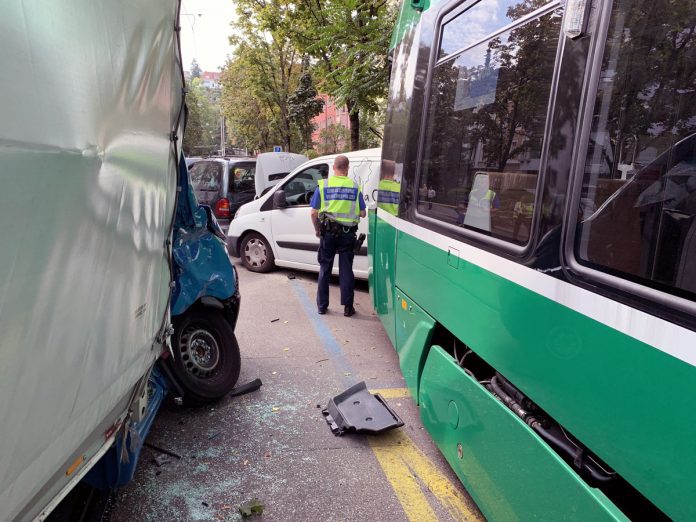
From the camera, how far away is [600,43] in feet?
5.78

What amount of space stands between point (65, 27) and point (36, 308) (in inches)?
31.9

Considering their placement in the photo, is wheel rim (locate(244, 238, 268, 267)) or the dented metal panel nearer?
the dented metal panel

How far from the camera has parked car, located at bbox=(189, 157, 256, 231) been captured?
9516mm

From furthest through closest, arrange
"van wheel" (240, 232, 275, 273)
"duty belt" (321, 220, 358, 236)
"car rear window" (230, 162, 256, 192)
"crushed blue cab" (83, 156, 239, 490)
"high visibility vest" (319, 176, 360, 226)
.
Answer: "car rear window" (230, 162, 256, 192)
"van wheel" (240, 232, 275, 273)
"duty belt" (321, 220, 358, 236)
"high visibility vest" (319, 176, 360, 226)
"crushed blue cab" (83, 156, 239, 490)

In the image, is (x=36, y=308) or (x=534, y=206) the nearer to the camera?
(x=36, y=308)

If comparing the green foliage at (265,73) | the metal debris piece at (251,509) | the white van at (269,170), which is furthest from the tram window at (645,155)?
the green foliage at (265,73)

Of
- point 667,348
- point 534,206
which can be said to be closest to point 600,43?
point 534,206

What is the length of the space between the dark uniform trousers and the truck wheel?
7.51 ft

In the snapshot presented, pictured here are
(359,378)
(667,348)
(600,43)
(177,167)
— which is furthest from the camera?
(359,378)

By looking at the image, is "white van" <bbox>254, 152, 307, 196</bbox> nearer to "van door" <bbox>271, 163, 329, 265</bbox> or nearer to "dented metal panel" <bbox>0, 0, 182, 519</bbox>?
"van door" <bbox>271, 163, 329, 265</bbox>

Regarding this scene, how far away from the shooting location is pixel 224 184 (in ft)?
31.9

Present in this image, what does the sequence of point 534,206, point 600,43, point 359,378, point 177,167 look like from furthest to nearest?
point 359,378 → point 177,167 → point 534,206 → point 600,43

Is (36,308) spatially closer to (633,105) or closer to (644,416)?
(644,416)

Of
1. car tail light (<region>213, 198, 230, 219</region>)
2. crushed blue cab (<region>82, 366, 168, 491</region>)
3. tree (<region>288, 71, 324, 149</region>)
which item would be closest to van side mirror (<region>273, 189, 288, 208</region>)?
car tail light (<region>213, 198, 230, 219</region>)
